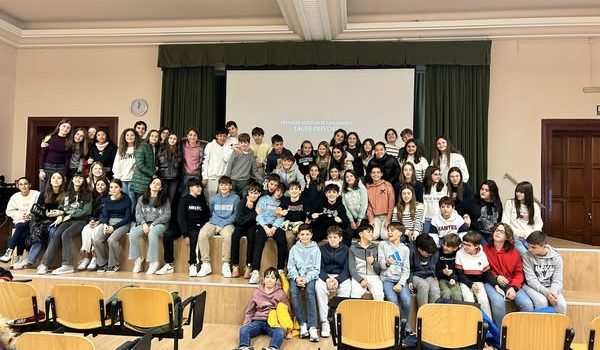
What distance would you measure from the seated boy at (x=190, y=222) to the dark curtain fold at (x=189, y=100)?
233 cm

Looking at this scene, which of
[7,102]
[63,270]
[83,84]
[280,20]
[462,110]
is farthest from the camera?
[83,84]

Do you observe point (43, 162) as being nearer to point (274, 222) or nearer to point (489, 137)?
point (274, 222)

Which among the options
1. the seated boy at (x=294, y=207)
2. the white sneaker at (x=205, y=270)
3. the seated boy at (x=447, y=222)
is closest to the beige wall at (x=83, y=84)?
the white sneaker at (x=205, y=270)

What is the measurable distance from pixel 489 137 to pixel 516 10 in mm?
1905

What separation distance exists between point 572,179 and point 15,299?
7361 mm

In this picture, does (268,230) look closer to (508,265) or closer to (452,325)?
(452,325)

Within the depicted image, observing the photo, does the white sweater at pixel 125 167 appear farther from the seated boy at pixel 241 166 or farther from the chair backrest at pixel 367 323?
the chair backrest at pixel 367 323

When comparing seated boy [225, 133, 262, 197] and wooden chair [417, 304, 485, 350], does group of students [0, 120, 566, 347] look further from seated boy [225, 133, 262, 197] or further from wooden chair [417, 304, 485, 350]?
wooden chair [417, 304, 485, 350]

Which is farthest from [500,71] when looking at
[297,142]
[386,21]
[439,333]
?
[439,333]

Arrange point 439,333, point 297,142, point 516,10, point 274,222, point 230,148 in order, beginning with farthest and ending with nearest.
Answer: point 297,142 → point 516,10 → point 230,148 → point 274,222 → point 439,333

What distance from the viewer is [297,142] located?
708 cm

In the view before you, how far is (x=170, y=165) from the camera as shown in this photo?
542cm

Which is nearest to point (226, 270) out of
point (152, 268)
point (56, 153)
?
point (152, 268)

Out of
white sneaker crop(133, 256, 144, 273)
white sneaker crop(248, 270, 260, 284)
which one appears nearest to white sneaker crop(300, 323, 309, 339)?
white sneaker crop(248, 270, 260, 284)
